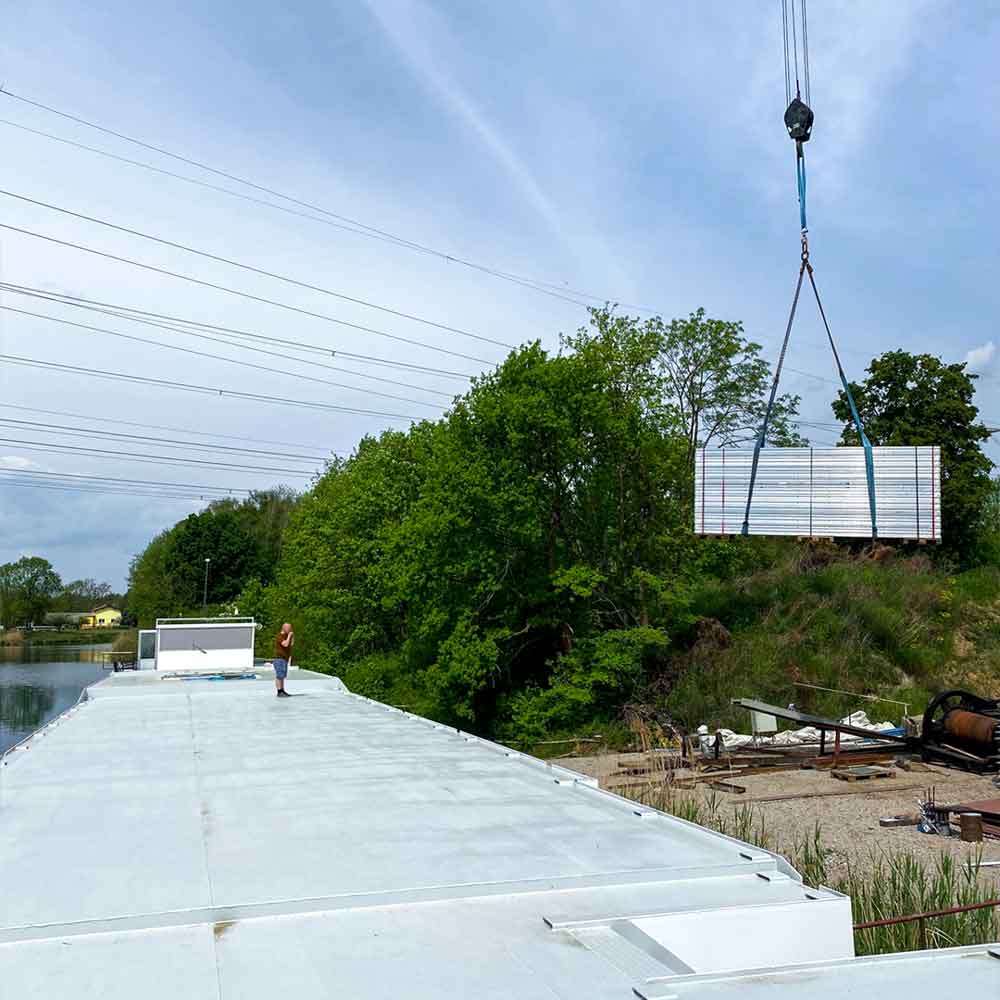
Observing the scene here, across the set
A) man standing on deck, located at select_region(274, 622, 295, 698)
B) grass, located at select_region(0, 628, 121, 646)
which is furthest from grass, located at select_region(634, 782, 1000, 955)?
grass, located at select_region(0, 628, 121, 646)

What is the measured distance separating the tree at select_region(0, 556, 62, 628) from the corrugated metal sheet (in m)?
127

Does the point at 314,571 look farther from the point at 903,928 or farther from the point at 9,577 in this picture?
the point at 9,577

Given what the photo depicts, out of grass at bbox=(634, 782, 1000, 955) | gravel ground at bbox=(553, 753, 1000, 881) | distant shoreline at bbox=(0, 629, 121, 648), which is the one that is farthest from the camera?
distant shoreline at bbox=(0, 629, 121, 648)

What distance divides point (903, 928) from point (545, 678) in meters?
25.6

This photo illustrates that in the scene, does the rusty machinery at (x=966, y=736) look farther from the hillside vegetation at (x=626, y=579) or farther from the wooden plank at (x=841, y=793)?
the hillside vegetation at (x=626, y=579)

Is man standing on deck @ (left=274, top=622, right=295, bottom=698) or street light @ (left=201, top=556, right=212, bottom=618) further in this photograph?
street light @ (left=201, top=556, right=212, bottom=618)

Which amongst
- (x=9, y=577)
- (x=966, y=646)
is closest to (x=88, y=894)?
(x=966, y=646)

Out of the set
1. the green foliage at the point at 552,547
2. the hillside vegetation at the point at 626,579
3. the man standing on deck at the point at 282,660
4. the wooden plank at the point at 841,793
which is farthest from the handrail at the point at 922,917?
the green foliage at the point at 552,547

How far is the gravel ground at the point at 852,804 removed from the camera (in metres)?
13.2

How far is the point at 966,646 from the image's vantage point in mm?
31484

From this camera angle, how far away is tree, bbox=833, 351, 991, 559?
3672 centimetres

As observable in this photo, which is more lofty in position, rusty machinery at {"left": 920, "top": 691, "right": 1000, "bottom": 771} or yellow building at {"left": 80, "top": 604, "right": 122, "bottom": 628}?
rusty machinery at {"left": 920, "top": 691, "right": 1000, "bottom": 771}

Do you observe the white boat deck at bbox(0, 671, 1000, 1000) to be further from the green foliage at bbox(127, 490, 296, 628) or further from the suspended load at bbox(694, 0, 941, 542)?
the green foliage at bbox(127, 490, 296, 628)

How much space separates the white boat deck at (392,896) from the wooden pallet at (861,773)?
40.0 feet
